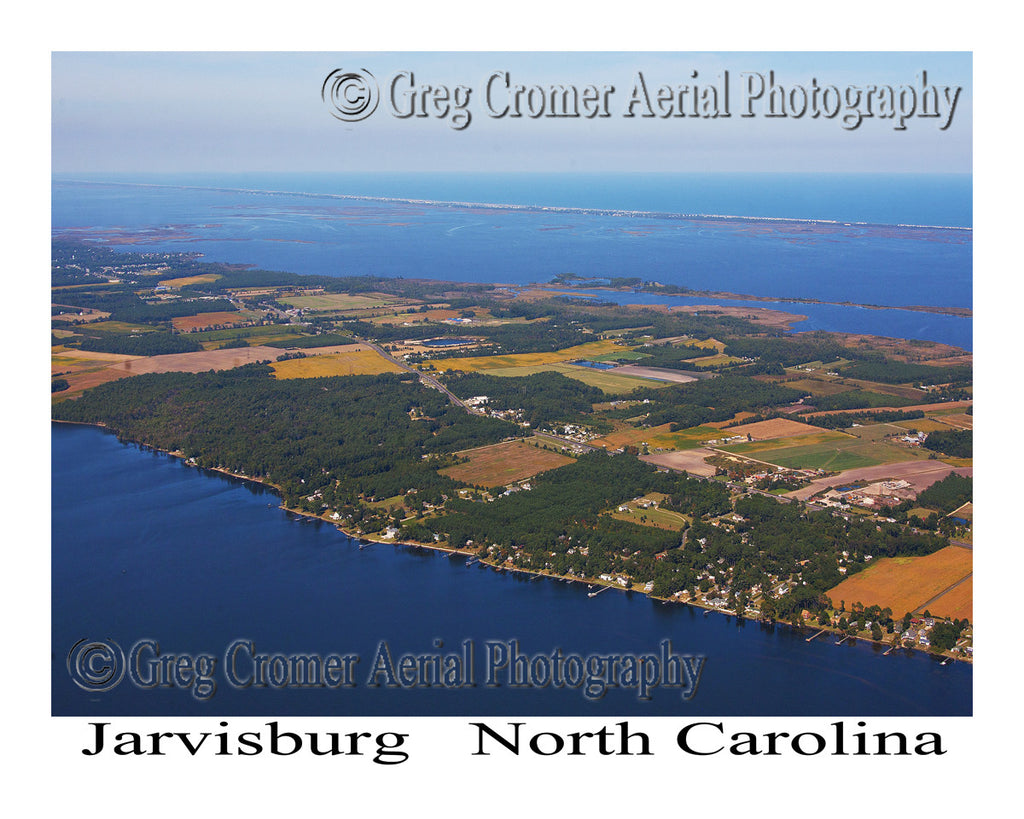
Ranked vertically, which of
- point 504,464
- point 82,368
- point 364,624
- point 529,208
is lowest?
point 364,624

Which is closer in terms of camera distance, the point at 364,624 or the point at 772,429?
the point at 364,624

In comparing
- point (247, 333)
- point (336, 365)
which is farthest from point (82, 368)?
point (247, 333)

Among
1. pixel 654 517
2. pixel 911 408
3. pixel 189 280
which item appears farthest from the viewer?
pixel 189 280

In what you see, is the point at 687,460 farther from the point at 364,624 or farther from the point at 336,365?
the point at 336,365

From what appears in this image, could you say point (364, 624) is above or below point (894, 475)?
below

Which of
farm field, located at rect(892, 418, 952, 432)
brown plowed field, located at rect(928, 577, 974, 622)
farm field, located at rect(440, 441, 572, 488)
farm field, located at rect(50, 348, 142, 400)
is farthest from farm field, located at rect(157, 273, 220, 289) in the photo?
brown plowed field, located at rect(928, 577, 974, 622)

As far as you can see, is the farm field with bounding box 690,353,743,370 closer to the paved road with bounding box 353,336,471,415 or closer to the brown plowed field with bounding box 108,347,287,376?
the paved road with bounding box 353,336,471,415
